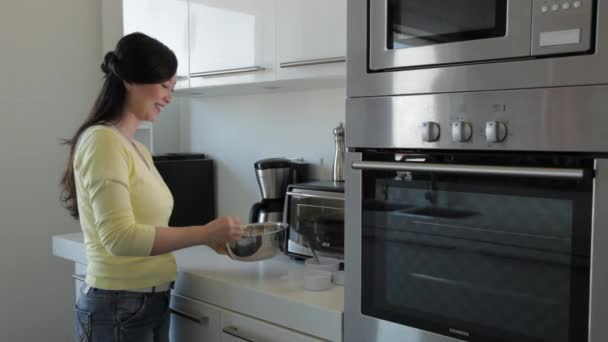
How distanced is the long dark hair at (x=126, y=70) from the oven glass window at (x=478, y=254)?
0.58 meters

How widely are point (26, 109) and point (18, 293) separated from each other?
32.3 inches

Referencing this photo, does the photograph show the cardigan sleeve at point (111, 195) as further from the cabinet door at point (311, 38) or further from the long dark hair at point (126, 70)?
the cabinet door at point (311, 38)

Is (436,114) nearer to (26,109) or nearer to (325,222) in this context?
(325,222)

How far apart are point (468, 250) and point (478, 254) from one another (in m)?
0.02

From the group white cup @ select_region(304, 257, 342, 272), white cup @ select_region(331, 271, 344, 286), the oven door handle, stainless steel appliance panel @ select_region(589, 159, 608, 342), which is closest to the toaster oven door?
white cup @ select_region(304, 257, 342, 272)

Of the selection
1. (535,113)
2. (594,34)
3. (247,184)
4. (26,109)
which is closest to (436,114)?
(535,113)

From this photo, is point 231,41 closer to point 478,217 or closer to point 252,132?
point 252,132

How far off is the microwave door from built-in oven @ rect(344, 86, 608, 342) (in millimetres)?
77

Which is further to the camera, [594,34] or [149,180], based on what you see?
[149,180]

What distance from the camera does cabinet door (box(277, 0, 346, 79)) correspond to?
1.50 metres

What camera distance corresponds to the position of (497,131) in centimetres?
94

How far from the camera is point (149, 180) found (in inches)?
51.6

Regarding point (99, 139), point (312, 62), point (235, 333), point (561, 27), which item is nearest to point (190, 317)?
point (235, 333)

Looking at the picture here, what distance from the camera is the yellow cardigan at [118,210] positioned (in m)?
1.16
